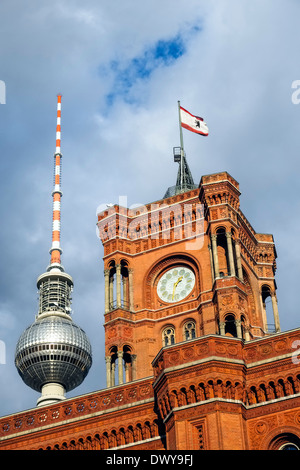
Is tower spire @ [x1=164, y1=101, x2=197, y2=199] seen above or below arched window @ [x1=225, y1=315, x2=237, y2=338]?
above

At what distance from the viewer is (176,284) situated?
6688 cm

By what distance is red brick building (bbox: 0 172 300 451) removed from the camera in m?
47.5

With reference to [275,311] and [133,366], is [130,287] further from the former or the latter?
[275,311]

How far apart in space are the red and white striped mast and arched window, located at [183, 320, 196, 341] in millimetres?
34773

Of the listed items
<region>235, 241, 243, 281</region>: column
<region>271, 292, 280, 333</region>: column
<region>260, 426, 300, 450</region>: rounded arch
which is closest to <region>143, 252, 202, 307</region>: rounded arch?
<region>235, 241, 243, 281</region>: column

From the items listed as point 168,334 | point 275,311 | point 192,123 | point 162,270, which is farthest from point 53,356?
point 192,123

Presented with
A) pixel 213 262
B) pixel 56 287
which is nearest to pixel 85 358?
pixel 56 287

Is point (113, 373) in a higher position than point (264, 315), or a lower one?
lower

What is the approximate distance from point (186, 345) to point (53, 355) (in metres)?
35.7

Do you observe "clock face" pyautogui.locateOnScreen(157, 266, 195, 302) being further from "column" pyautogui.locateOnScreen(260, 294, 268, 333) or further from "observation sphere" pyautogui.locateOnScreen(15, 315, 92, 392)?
"observation sphere" pyautogui.locateOnScreen(15, 315, 92, 392)

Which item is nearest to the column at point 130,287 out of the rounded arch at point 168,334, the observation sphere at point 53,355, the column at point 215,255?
the rounded arch at point 168,334

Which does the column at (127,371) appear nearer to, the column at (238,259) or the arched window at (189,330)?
the arched window at (189,330)

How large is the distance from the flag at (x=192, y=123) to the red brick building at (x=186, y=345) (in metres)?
5.99

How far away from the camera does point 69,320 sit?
87.6m
